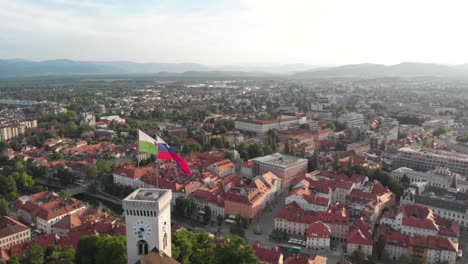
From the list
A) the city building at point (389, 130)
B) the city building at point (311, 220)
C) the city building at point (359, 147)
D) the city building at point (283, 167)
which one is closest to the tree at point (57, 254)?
the city building at point (311, 220)

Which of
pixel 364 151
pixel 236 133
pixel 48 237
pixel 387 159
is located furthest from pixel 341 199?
pixel 236 133

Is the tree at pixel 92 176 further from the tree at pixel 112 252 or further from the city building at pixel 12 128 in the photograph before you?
the city building at pixel 12 128

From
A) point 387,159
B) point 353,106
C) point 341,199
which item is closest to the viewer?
point 341,199

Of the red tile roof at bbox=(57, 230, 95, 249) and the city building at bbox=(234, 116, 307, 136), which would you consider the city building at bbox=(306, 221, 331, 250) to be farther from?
the city building at bbox=(234, 116, 307, 136)

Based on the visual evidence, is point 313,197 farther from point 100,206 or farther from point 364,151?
point 364,151

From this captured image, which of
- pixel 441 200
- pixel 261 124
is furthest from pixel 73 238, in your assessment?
pixel 261 124

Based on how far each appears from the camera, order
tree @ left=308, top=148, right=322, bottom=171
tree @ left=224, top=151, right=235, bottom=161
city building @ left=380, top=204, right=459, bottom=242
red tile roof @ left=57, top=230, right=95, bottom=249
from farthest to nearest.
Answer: tree @ left=224, top=151, right=235, bottom=161, tree @ left=308, top=148, right=322, bottom=171, city building @ left=380, top=204, right=459, bottom=242, red tile roof @ left=57, top=230, right=95, bottom=249

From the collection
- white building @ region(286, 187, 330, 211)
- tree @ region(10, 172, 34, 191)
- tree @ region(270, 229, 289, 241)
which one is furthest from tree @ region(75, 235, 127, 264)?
tree @ region(10, 172, 34, 191)
